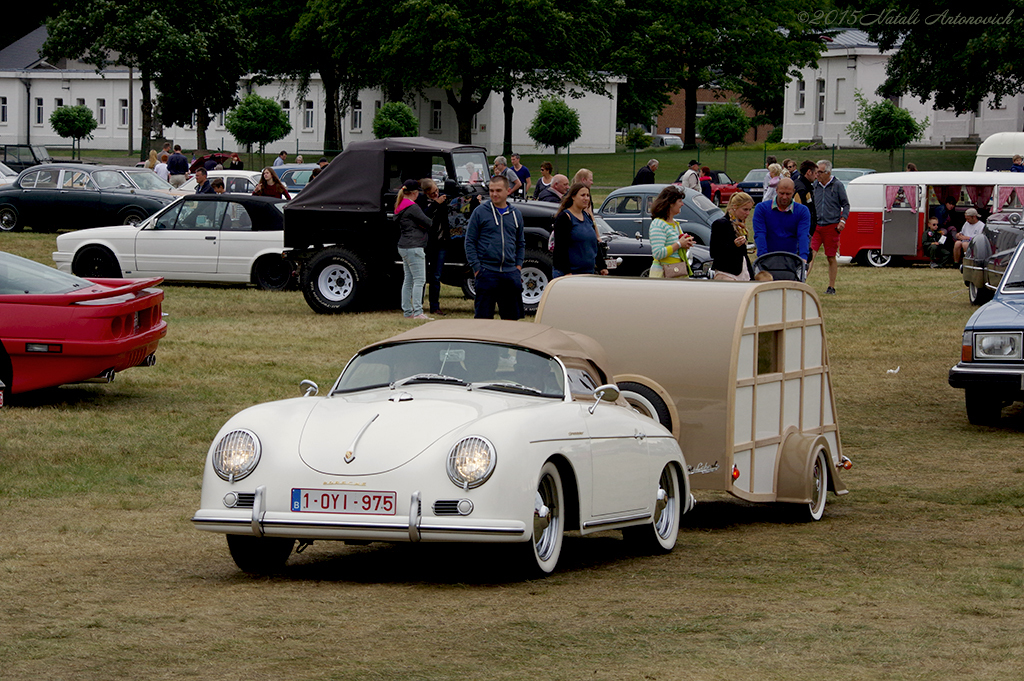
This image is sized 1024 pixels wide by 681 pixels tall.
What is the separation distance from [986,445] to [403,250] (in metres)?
9.01

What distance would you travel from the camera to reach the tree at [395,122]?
214 feet

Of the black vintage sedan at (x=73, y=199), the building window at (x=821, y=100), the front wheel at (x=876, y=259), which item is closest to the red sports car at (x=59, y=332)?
the black vintage sedan at (x=73, y=199)

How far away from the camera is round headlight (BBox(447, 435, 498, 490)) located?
6.64m

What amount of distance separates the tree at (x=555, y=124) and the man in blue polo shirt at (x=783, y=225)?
53.2 m

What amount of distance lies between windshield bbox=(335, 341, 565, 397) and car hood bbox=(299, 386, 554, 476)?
24 centimetres

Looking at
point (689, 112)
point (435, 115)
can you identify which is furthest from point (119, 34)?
point (689, 112)

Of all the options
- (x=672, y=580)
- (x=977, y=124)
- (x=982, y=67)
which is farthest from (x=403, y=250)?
(x=977, y=124)

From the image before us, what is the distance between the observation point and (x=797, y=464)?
9.27 metres

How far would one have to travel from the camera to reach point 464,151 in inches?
840

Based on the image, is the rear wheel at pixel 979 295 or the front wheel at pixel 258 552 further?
the rear wheel at pixel 979 295

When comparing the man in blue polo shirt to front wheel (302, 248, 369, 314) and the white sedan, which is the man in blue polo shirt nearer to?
front wheel (302, 248, 369, 314)

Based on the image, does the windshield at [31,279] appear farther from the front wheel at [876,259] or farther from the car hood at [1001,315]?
the front wheel at [876,259]

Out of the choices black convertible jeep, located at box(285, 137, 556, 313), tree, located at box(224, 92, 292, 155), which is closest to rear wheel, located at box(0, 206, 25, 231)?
black convertible jeep, located at box(285, 137, 556, 313)

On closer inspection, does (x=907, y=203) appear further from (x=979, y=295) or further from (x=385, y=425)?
(x=385, y=425)
